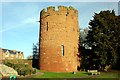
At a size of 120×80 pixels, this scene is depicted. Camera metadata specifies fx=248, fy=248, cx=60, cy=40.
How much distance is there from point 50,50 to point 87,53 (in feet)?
20.6

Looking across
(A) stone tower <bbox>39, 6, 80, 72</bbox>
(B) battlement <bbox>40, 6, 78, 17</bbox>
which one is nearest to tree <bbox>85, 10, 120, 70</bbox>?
(A) stone tower <bbox>39, 6, 80, 72</bbox>

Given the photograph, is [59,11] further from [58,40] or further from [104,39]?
[104,39]

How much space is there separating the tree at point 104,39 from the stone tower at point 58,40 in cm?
277

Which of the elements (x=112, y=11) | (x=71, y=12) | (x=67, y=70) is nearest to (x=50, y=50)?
(x=67, y=70)

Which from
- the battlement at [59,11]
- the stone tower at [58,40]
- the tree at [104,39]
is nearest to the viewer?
the tree at [104,39]

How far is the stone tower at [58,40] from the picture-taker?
3278 centimetres

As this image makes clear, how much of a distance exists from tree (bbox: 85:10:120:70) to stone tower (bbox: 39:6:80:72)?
9.09 feet

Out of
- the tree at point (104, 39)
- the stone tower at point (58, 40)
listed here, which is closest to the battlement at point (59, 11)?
the stone tower at point (58, 40)

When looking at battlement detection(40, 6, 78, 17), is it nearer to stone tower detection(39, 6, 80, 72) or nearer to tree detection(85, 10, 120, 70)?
stone tower detection(39, 6, 80, 72)

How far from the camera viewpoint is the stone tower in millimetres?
32781

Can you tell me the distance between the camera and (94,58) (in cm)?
3438

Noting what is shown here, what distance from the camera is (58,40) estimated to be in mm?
32938

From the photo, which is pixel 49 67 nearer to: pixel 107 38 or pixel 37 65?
pixel 37 65

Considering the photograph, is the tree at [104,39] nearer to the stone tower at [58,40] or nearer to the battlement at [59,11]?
the stone tower at [58,40]
